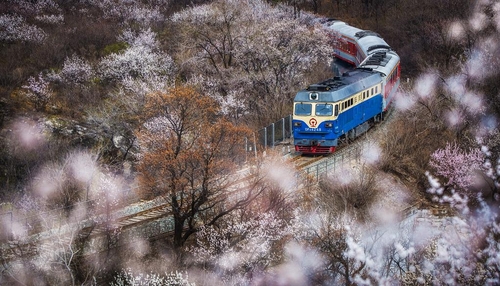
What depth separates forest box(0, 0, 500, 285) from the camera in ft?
74.0

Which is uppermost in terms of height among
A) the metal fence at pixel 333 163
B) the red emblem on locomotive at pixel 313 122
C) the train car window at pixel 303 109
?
the train car window at pixel 303 109

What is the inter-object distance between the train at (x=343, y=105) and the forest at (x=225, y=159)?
163 centimetres

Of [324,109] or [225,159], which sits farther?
[324,109]

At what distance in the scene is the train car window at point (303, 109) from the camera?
29.9 m

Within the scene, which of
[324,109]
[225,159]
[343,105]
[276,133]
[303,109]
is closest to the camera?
[225,159]

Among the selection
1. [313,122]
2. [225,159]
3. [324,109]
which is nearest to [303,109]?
[313,122]

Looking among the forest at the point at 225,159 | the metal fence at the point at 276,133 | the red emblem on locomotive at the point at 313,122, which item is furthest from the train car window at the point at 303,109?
the metal fence at the point at 276,133

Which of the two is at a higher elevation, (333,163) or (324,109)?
(324,109)

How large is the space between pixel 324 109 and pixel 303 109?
104 cm

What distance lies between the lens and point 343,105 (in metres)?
30.3

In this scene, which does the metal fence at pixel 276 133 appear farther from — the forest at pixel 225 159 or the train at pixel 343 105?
the train at pixel 343 105

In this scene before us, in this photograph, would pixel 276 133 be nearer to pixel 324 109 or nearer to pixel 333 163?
pixel 333 163

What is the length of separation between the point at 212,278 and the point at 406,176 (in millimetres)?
13868

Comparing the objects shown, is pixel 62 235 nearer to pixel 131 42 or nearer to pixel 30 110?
pixel 30 110
